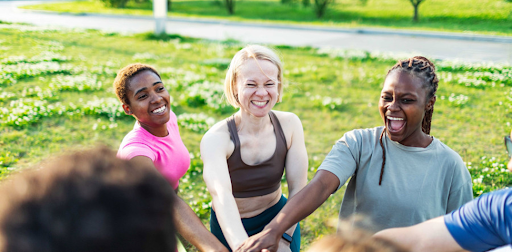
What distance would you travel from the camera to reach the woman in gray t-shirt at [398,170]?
95.7 inches

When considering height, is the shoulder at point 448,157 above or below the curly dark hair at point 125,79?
below

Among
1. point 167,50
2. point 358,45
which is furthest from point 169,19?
point 358,45

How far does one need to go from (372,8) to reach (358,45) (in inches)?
645

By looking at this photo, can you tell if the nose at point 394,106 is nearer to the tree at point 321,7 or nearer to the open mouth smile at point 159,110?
the open mouth smile at point 159,110

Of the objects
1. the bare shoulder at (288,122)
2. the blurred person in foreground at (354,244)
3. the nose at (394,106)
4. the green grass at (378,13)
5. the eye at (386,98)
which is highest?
the green grass at (378,13)

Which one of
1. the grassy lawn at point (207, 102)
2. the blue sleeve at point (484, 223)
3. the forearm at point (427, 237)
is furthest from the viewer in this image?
the grassy lawn at point (207, 102)

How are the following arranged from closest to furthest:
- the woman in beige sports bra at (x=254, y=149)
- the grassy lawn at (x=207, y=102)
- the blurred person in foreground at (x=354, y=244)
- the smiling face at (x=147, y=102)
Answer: the blurred person in foreground at (x=354, y=244) < the woman in beige sports bra at (x=254, y=149) < the smiling face at (x=147, y=102) < the grassy lawn at (x=207, y=102)

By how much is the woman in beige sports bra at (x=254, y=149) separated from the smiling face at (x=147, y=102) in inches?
23.1

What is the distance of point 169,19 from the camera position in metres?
24.3

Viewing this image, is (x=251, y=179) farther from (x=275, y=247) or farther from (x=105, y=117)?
(x=105, y=117)

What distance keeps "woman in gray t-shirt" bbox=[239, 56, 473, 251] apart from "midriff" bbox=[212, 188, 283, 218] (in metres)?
0.56

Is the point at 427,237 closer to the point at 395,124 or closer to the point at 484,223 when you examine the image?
the point at 484,223

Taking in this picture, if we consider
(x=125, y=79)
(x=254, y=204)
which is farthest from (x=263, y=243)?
(x=125, y=79)

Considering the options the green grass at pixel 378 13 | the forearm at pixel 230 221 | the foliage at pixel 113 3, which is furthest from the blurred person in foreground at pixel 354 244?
the foliage at pixel 113 3
